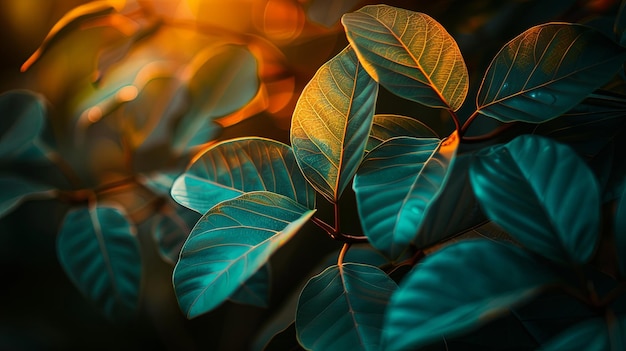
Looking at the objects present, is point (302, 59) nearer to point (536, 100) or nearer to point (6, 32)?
point (536, 100)

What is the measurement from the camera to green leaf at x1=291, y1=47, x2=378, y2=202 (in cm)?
31

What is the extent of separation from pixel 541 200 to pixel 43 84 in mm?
646

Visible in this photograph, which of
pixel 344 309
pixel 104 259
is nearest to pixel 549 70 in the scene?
pixel 344 309

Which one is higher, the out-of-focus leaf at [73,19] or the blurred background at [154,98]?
the out-of-focus leaf at [73,19]

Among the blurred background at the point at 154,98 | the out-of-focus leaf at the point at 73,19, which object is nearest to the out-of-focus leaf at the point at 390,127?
the blurred background at the point at 154,98

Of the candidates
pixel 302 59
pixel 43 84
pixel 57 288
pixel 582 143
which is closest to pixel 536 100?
pixel 582 143

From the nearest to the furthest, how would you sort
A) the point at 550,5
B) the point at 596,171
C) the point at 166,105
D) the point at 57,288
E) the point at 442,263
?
the point at 442,263 → the point at 596,171 → the point at 550,5 → the point at 166,105 → the point at 57,288

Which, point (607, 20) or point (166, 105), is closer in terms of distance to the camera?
point (607, 20)

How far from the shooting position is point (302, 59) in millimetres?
645

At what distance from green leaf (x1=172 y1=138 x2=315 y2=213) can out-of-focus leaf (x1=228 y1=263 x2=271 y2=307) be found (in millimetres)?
147

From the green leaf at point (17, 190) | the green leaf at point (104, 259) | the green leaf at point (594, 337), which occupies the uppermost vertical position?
the green leaf at point (594, 337)

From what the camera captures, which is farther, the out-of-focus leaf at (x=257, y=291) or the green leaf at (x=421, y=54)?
the out-of-focus leaf at (x=257, y=291)

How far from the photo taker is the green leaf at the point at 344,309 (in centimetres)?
28

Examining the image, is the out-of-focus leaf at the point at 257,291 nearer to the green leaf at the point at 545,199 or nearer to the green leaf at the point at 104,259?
the green leaf at the point at 104,259
